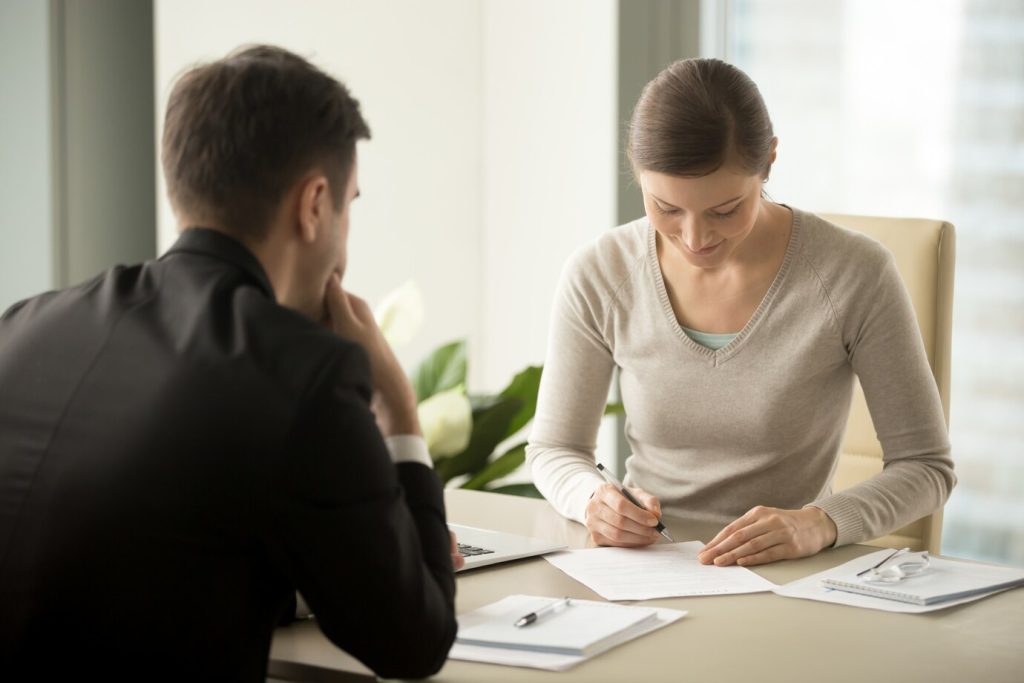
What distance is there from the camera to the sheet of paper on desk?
1.48m

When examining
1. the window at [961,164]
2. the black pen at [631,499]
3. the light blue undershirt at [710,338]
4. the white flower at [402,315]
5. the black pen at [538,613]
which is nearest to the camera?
the black pen at [538,613]

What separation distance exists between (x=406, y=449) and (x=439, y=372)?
1.76 meters

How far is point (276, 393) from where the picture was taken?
1.03 metres

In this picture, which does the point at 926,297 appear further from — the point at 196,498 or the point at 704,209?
the point at 196,498

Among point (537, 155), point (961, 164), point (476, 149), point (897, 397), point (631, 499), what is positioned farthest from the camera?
point (476, 149)

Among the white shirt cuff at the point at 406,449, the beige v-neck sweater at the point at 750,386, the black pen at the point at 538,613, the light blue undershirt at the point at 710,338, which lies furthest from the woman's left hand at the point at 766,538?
the white shirt cuff at the point at 406,449

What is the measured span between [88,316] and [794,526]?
3.09ft

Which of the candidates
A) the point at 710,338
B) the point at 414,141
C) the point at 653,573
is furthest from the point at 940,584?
the point at 414,141

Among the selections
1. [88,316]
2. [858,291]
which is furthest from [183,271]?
[858,291]

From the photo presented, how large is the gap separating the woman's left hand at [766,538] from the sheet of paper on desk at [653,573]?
0.02 m

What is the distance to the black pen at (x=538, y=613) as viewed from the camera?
1335 millimetres

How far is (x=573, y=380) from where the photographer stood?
80.7 inches

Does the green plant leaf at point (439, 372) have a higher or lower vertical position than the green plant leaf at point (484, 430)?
higher

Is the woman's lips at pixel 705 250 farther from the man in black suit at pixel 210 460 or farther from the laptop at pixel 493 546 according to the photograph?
the man in black suit at pixel 210 460
